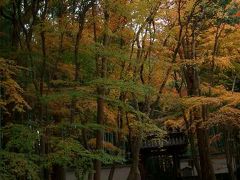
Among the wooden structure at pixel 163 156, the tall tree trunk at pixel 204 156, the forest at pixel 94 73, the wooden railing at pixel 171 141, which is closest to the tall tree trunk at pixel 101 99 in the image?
the forest at pixel 94 73

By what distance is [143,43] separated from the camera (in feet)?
34.4

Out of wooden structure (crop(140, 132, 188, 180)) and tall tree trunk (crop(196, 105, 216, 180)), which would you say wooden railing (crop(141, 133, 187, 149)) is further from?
tall tree trunk (crop(196, 105, 216, 180))

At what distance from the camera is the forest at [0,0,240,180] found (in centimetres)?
829

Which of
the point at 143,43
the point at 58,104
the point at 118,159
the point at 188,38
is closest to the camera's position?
the point at 118,159

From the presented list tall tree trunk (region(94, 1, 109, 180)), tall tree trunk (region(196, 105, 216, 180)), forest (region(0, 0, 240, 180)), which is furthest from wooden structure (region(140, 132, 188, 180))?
tall tree trunk (region(94, 1, 109, 180))

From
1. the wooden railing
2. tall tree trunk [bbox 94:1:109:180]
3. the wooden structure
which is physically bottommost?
the wooden structure

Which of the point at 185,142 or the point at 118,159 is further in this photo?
the point at 185,142

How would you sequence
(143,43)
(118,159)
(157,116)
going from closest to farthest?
(118,159) < (143,43) < (157,116)

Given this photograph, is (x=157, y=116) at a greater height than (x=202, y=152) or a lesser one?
greater

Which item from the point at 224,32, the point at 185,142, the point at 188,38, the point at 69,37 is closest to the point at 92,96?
the point at 69,37

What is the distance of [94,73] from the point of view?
10547 mm

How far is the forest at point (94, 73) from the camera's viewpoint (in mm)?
8289

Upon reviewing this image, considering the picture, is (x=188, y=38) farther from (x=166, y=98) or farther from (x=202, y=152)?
(x=202, y=152)

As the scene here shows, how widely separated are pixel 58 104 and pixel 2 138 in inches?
86.8
